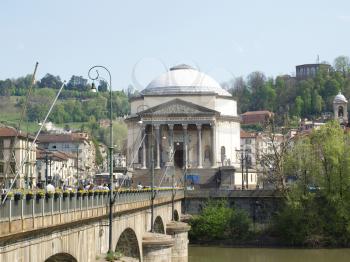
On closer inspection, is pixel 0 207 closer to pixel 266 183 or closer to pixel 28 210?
pixel 28 210

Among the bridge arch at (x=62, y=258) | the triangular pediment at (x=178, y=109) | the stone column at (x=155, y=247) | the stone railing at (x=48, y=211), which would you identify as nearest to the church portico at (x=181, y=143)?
the triangular pediment at (x=178, y=109)

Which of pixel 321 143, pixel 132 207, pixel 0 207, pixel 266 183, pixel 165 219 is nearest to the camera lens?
pixel 0 207

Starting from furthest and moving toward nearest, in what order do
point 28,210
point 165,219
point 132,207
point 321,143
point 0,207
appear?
point 321,143, point 165,219, point 132,207, point 28,210, point 0,207

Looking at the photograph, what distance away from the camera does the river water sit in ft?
254

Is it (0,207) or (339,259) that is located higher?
(0,207)

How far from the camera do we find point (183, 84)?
149m

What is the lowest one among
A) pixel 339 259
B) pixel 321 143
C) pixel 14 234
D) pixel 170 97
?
pixel 339 259

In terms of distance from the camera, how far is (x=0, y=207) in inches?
879

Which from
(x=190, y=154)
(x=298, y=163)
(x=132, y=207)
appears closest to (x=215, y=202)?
(x=298, y=163)

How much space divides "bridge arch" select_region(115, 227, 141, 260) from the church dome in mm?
94479

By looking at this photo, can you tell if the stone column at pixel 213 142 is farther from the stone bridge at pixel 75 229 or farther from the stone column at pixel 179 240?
the stone bridge at pixel 75 229

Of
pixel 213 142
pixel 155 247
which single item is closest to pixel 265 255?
pixel 155 247

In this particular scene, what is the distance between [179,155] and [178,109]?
937 cm

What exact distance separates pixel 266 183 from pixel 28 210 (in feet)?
343
